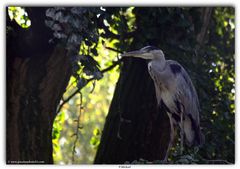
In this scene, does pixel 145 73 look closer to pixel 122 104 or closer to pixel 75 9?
pixel 122 104

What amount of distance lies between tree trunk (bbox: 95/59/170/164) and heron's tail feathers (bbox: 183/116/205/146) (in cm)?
31

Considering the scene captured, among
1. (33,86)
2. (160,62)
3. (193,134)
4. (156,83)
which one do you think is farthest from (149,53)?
(33,86)

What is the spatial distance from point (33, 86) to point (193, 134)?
43.8 inches

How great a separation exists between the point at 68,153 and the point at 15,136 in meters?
3.92

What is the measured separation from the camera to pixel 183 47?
411 centimetres

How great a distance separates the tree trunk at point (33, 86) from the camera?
3.75m

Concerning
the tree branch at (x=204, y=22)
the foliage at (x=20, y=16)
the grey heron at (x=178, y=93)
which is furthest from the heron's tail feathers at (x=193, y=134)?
the foliage at (x=20, y=16)

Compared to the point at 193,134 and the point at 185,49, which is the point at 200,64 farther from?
the point at 193,134

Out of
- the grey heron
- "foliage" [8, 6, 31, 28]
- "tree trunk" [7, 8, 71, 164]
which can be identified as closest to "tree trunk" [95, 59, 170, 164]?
the grey heron

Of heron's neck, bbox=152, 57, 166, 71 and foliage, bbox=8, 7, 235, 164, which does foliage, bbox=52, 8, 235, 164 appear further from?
heron's neck, bbox=152, 57, 166, 71

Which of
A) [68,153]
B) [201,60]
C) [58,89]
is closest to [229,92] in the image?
[201,60]

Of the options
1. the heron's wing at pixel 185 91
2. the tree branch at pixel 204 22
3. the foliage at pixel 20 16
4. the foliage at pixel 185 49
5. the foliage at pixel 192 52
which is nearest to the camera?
the foliage at pixel 20 16

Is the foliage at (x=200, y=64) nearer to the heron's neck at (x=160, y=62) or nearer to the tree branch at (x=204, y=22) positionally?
the tree branch at (x=204, y=22)

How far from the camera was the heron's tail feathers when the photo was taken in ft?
12.9
